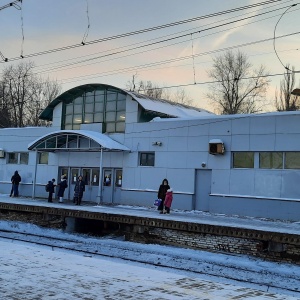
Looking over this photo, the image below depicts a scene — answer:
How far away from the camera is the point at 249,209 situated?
21797mm

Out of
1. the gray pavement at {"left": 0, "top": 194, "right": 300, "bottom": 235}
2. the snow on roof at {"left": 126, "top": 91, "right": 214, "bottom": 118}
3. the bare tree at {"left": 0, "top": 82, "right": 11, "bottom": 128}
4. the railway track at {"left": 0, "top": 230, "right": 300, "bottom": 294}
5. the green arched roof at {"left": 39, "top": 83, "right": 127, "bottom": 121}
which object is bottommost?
the railway track at {"left": 0, "top": 230, "right": 300, "bottom": 294}

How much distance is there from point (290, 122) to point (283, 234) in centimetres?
794

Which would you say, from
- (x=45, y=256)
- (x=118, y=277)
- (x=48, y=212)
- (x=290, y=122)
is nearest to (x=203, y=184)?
(x=290, y=122)

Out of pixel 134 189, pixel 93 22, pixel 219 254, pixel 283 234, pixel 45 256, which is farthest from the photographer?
pixel 134 189

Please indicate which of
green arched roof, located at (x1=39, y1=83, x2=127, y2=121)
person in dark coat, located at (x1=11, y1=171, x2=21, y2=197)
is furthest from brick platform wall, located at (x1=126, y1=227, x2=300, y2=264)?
person in dark coat, located at (x1=11, y1=171, x2=21, y2=197)

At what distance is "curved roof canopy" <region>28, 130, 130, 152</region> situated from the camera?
25.9m

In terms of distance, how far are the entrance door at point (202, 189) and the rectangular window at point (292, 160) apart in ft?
Answer: 13.5

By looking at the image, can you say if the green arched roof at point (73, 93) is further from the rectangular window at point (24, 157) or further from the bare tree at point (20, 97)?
the bare tree at point (20, 97)

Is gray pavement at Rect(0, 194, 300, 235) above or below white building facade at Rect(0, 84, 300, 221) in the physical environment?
below

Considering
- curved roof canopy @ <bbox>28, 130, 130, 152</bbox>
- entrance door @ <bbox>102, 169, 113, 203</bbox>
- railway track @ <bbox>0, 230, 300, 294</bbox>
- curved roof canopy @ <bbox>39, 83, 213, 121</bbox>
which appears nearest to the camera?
railway track @ <bbox>0, 230, 300, 294</bbox>

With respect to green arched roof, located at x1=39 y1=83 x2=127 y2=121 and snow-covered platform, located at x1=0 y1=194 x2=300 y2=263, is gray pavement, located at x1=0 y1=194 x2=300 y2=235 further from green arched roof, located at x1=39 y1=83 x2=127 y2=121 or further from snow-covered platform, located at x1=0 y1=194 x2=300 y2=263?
green arched roof, located at x1=39 y1=83 x2=127 y2=121

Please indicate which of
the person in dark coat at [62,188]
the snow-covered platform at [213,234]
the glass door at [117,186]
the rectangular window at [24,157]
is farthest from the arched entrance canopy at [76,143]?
the snow-covered platform at [213,234]

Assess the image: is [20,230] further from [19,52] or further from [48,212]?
[19,52]

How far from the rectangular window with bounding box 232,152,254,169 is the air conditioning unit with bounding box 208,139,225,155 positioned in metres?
0.74
